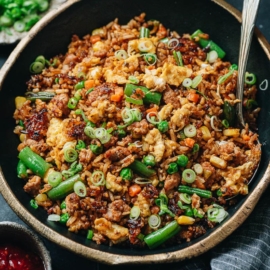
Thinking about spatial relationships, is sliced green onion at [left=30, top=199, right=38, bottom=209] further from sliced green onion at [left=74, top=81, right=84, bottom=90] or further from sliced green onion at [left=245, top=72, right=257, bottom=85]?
sliced green onion at [left=245, top=72, right=257, bottom=85]

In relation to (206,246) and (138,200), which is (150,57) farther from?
(206,246)

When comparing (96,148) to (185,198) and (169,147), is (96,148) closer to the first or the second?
(169,147)

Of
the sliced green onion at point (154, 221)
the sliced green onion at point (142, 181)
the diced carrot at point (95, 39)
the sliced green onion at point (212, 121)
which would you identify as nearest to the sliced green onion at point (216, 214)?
the sliced green onion at point (154, 221)

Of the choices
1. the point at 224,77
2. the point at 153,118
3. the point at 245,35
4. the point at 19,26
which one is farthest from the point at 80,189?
the point at 19,26

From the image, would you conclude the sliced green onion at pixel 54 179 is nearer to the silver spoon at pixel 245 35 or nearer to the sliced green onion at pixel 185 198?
the sliced green onion at pixel 185 198

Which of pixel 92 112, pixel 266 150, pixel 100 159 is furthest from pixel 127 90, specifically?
pixel 266 150
